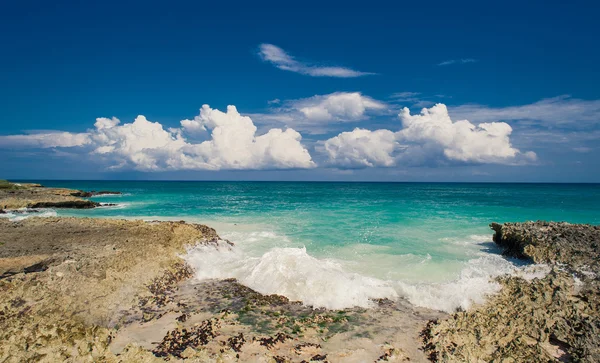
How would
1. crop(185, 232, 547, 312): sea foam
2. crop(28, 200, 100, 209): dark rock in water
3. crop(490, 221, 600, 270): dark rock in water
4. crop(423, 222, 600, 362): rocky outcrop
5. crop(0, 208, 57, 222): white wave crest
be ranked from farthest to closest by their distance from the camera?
crop(28, 200, 100, 209): dark rock in water → crop(0, 208, 57, 222): white wave crest → crop(490, 221, 600, 270): dark rock in water → crop(185, 232, 547, 312): sea foam → crop(423, 222, 600, 362): rocky outcrop

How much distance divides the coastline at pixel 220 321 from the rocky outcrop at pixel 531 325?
0.03m

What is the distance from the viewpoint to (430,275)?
1245cm

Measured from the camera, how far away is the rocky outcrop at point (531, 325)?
21.4ft

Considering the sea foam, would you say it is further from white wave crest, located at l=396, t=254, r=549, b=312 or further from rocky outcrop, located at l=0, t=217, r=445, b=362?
rocky outcrop, located at l=0, t=217, r=445, b=362

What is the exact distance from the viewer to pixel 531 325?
7383 mm

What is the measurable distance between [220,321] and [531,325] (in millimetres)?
7316

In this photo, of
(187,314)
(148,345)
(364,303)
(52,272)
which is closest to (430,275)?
(364,303)

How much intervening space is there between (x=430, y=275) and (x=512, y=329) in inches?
204

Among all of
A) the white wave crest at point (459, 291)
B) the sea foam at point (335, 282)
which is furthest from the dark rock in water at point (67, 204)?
the white wave crest at point (459, 291)

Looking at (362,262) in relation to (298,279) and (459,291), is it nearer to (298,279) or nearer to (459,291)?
(298,279)

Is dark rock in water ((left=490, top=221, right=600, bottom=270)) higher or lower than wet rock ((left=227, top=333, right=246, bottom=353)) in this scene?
higher

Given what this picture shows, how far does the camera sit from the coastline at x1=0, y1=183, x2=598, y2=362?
6309 millimetres

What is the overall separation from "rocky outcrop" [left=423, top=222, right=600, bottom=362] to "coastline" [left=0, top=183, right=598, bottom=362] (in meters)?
0.03

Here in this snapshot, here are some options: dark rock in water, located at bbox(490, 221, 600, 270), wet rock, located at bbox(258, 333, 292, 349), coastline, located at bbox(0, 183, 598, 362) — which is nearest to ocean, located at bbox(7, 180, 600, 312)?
coastline, located at bbox(0, 183, 598, 362)
